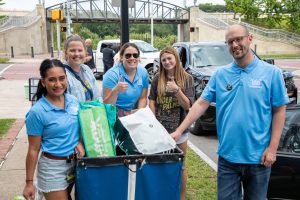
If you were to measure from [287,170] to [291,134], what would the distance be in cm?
41

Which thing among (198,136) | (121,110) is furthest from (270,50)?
(121,110)

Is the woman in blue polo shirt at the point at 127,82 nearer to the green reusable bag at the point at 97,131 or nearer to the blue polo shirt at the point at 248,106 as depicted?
the green reusable bag at the point at 97,131

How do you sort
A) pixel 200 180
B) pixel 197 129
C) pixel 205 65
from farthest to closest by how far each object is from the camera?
pixel 205 65 → pixel 197 129 → pixel 200 180

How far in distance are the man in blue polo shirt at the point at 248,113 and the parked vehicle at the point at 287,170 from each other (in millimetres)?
661

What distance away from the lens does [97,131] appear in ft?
9.48

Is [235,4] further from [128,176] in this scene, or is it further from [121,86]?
[128,176]

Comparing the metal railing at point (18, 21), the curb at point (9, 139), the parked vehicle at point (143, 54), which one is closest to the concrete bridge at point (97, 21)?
the metal railing at point (18, 21)

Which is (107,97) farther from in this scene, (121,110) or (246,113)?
(246,113)

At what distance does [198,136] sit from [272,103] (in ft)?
17.7

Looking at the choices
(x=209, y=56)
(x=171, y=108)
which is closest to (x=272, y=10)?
(x=209, y=56)

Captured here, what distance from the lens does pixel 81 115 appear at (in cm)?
292

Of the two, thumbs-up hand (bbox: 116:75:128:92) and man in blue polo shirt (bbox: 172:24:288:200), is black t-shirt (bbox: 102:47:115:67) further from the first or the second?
man in blue polo shirt (bbox: 172:24:288:200)

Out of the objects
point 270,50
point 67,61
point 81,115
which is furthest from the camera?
point 270,50

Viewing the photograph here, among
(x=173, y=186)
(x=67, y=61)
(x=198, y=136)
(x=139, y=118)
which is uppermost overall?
(x=67, y=61)
